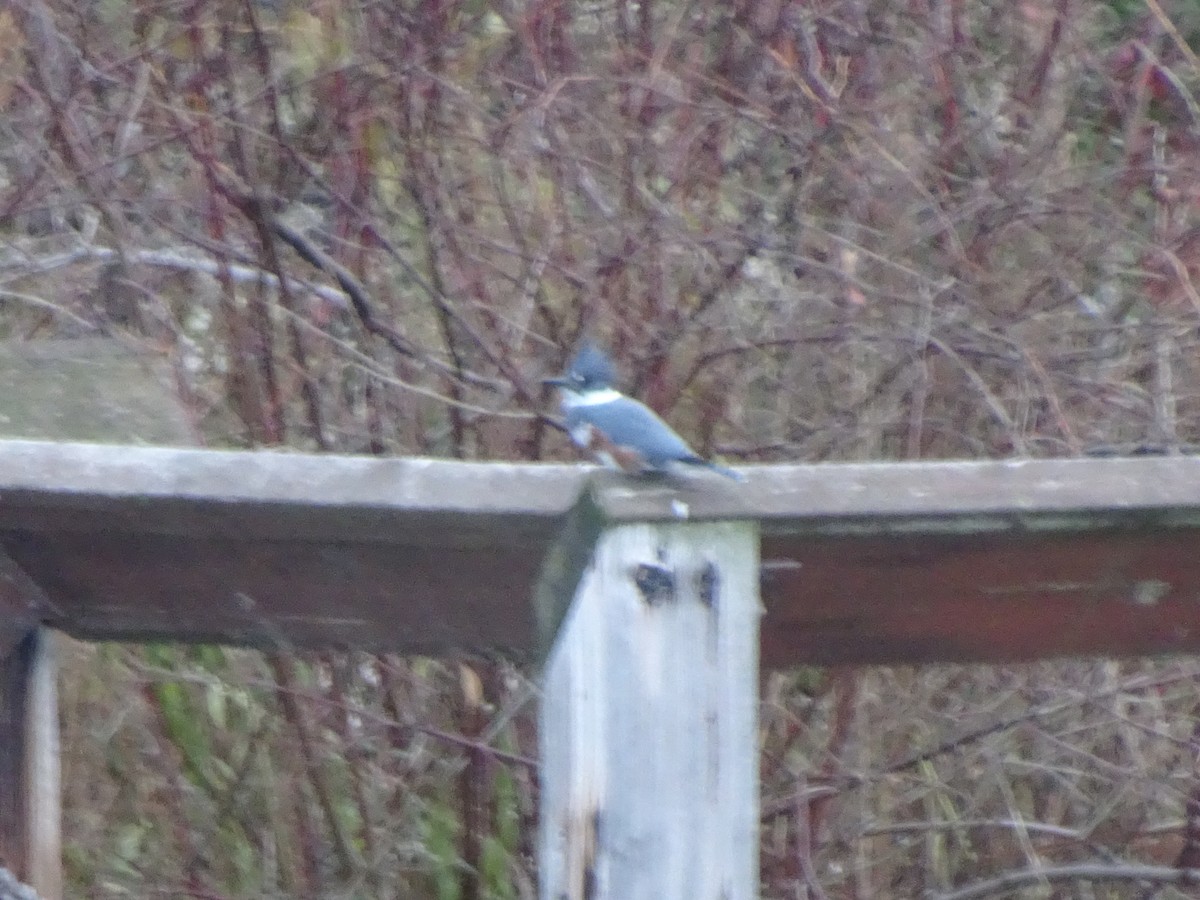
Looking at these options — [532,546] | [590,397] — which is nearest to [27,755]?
[532,546]

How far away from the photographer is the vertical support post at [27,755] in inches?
57.9

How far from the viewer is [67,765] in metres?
3.15

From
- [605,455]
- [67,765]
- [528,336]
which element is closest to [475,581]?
[605,455]

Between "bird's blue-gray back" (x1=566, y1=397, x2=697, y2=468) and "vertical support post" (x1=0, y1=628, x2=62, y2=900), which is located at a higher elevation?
"bird's blue-gray back" (x1=566, y1=397, x2=697, y2=468)

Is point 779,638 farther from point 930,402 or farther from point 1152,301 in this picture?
point 1152,301

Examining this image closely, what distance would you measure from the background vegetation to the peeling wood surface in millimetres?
A: 1656

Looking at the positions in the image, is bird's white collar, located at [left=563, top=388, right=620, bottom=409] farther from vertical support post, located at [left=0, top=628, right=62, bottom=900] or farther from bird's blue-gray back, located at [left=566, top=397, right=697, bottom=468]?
→ vertical support post, located at [left=0, top=628, right=62, bottom=900]

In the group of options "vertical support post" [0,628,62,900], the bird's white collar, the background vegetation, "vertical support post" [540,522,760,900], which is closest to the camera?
"vertical support post" [540,522,760,900]

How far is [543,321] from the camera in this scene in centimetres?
327

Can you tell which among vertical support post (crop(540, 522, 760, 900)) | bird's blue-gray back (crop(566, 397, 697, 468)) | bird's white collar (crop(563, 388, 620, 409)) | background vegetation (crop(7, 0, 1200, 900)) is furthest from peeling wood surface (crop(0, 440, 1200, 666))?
background vegetation (crop(7, 0, 1200, 900))

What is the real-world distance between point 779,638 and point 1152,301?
2457mm

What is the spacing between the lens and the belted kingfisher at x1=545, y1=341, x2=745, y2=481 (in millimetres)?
1474

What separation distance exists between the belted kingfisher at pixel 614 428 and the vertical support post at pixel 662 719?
10 cm

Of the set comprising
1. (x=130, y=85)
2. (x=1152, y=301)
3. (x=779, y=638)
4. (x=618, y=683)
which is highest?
(x=130, y=85)
